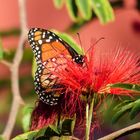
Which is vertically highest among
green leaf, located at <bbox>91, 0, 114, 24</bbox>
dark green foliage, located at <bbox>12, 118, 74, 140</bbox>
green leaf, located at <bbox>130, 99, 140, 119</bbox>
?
Result: green leaf, located at <bbox>91, 0, 114, 24</bbox>

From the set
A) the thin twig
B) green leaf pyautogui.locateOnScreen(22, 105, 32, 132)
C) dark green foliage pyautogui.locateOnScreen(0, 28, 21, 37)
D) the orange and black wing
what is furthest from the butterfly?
dark green foliage pyautogui.locateOnScreen(0, 28, 21, 37)

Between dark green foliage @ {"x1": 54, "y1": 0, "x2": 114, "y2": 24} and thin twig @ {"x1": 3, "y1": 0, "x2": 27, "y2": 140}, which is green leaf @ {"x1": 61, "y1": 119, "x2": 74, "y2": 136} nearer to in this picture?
thin twig @ {"x1": 3, "y1": 0, "x2": 27, "y2": 140}

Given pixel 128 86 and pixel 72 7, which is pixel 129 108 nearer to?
pixel 128 86

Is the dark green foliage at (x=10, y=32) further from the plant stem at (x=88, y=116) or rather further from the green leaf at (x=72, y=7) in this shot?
the plant stem at (x=88, y=116)

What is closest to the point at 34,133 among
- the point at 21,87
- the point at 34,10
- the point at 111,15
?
the point at 111,15

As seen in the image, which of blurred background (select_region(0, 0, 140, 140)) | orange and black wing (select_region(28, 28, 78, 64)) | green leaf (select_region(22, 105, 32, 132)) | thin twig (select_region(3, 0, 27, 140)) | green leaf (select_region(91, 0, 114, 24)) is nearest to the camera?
orange and black wing (select_region(28, 28, 78, 64))

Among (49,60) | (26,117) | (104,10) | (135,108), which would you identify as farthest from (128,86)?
(104,10)
